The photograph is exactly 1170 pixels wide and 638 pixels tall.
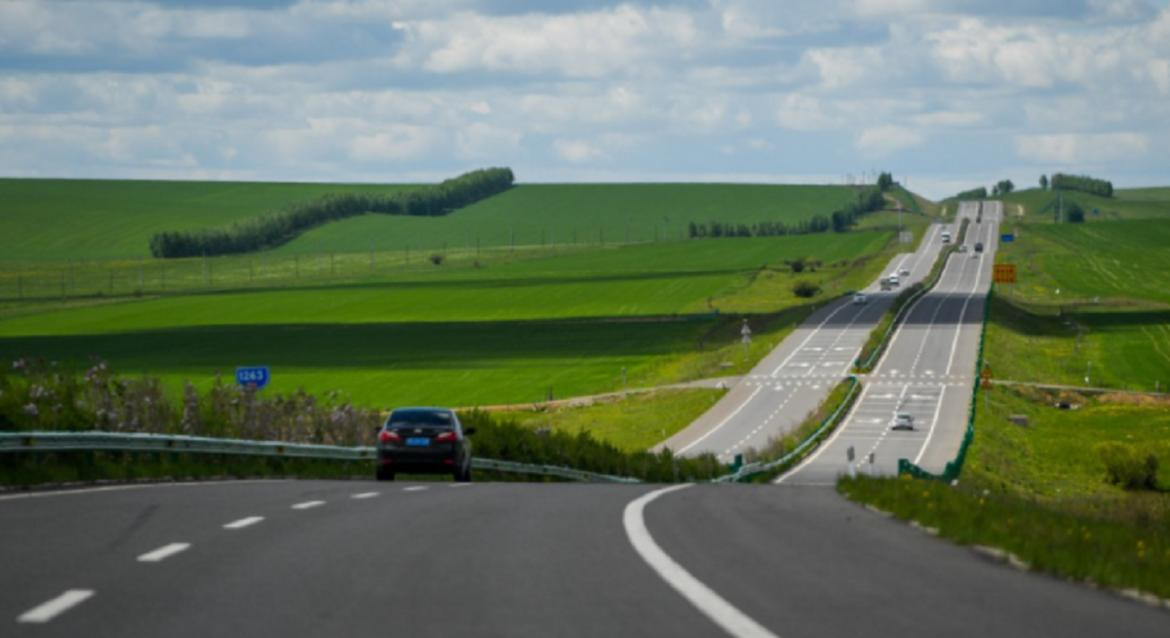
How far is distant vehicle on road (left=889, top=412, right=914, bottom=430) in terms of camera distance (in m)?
88.1

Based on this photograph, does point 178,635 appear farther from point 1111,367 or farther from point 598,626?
point 1111,367

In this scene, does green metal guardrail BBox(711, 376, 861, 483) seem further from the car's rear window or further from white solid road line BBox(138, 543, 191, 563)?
white solid road line BBox(138, 543, 191, 563)

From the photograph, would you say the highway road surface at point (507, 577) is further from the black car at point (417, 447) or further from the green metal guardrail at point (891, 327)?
the green metal guardrail at point (891, 327)

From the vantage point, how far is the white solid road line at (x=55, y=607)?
33.5 feet

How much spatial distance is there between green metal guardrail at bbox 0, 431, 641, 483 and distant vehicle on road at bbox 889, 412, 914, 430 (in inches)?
1761

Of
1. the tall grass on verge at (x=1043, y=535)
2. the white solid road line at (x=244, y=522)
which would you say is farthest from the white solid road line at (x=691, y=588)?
the white solid road line at (x=244, y=522)

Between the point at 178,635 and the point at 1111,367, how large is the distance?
115m

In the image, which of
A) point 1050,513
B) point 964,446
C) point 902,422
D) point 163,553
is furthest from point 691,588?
point 902,422

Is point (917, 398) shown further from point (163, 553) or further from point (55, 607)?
point (55, 607)

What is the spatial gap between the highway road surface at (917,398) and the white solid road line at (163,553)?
141 feet

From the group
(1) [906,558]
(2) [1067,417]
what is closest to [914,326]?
(2) [1067,417]

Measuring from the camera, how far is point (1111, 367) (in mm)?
119000

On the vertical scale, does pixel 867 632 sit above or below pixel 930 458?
above

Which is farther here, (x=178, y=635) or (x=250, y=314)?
(x=250, y=314)
